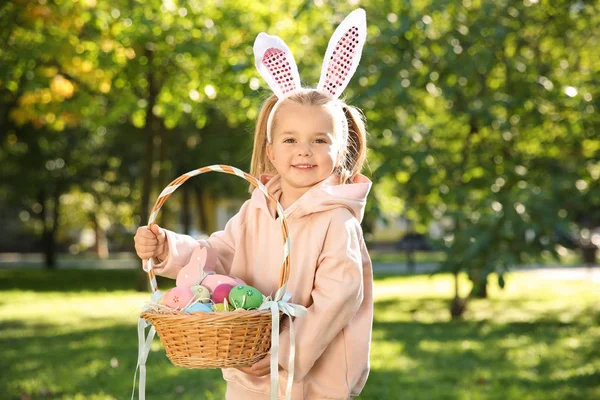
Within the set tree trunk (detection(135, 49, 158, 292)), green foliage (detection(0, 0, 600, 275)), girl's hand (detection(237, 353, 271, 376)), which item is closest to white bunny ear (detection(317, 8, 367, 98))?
girl's hand (detection(237, 353, 271, 376))

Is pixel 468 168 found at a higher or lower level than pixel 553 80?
lower

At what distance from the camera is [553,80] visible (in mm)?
8477

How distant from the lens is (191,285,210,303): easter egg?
8.41ft

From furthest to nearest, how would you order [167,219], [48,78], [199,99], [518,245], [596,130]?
[167,219]
[199,99]
[48,78]
[596,130]
[518,245]

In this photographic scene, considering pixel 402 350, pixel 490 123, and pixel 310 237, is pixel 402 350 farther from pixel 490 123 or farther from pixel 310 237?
pixel 310 237

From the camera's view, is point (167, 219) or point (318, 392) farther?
point (167, 219)

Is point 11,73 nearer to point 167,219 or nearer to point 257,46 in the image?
point 257,46

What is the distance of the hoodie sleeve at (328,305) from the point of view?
255cm

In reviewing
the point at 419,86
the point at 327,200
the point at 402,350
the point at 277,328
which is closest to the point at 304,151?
the point at 327,200

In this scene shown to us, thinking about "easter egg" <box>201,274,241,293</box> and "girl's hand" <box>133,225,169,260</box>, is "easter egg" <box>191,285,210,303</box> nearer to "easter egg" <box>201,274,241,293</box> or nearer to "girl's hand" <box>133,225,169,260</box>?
"easter egg" <box>201,274,241,293</box>

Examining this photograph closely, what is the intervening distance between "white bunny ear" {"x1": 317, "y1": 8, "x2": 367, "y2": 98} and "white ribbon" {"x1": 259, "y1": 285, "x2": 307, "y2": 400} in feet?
2.51

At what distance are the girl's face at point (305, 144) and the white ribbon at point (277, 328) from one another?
43 centimetres

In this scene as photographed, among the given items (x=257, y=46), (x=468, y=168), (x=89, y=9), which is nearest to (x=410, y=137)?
(x=468, y=168)

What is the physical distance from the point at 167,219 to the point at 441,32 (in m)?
16.0
